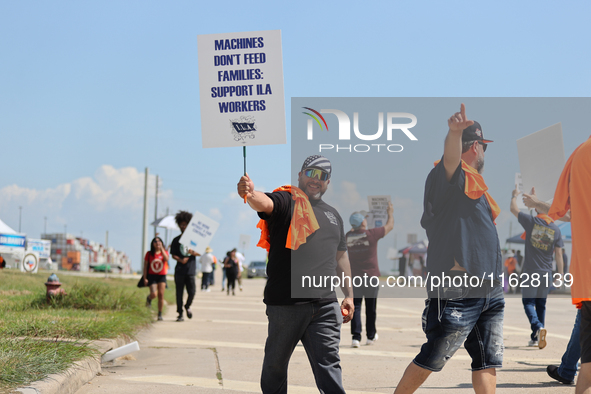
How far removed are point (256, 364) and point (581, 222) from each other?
433cm

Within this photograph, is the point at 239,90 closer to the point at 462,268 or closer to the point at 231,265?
the point at 462,268

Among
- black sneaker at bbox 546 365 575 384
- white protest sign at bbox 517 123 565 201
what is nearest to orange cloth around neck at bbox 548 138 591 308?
white protest sign at bbox 517 123 565 201

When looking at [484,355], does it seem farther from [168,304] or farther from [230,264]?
[230,264]

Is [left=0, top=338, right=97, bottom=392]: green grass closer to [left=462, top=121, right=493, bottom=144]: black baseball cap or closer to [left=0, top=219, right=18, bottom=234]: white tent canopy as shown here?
[left=462, top=121, right=493, bottom=144]: black baseball cap

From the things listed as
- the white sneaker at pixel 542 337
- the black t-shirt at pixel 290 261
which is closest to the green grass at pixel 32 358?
the black t-shirt at pixel 290 261

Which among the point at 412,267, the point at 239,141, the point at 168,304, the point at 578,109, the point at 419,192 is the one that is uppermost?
the point at 578,109

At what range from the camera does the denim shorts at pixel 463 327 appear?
Result: 380 centimetres

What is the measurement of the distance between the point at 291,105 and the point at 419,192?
1.28 metres

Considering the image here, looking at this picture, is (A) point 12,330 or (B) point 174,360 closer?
(A) point 12,330

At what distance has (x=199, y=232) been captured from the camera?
45.9ft

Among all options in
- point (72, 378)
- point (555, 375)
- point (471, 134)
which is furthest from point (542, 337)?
point (72, 378)

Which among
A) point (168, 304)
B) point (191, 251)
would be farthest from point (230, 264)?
point (191, 251)

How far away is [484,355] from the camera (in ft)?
12.8

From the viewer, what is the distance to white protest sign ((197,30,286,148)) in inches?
173
